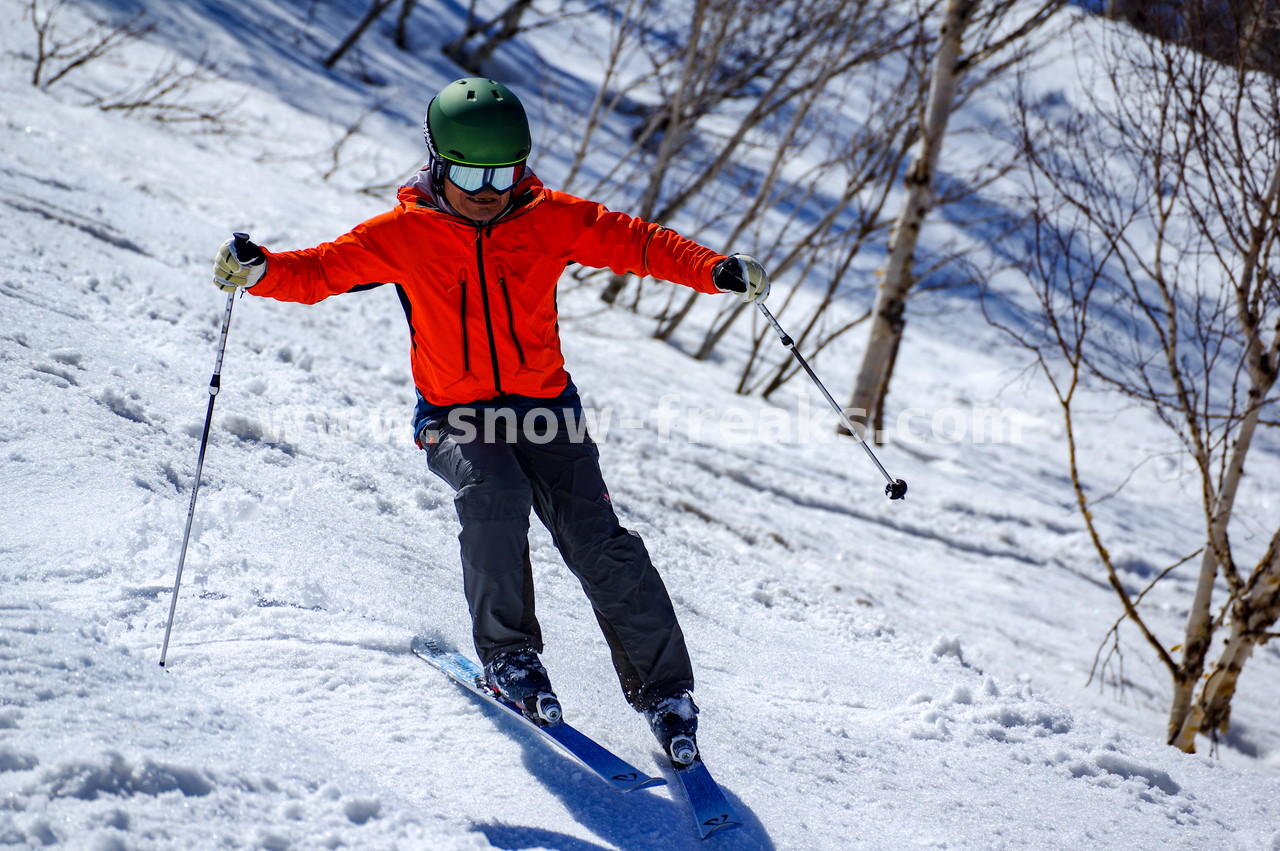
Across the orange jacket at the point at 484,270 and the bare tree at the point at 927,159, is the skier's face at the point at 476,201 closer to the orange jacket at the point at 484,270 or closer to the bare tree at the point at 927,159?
the orange jacket at the point at 484,270

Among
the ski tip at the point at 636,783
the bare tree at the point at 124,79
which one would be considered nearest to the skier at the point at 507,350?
the ski tip at the point at 636,783

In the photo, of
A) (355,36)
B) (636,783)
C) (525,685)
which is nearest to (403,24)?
(355,36)

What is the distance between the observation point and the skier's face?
246 centimetres

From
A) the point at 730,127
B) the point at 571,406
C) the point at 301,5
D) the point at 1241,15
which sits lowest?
the point at 571,406

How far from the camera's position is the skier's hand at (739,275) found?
8.43ft

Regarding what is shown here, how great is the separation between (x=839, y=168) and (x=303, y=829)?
18.7 m

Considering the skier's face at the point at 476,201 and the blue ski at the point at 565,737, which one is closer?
the blue ski at the point at 565,737

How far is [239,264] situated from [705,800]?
1.72 meters

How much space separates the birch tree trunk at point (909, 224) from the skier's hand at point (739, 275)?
536 centimetres

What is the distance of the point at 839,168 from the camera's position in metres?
18.9

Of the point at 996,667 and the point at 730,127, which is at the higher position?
the point at 730,127

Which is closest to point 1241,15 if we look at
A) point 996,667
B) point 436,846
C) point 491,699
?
point 996,667

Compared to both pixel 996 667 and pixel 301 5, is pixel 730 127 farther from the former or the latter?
pixel 996 667

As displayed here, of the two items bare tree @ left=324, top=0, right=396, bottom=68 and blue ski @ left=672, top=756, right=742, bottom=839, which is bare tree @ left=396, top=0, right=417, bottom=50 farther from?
blue ski @ left=672, top=756, right=742, bottom=839
